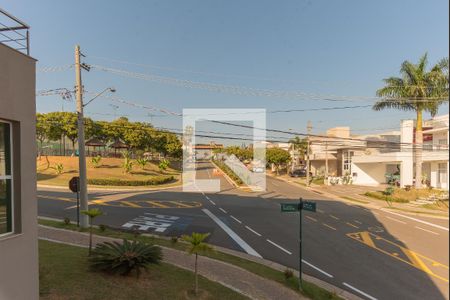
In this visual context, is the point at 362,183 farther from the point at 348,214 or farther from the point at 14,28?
the point at 14,28

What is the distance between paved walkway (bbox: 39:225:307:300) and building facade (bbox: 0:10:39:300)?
5540 millimetres

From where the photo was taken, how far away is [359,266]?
46.2 feet

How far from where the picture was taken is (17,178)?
6660 millimetres

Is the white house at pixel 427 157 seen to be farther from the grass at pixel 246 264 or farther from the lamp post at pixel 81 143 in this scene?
the lamp post at pixel 81 143

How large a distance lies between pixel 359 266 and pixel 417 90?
77.8 feet

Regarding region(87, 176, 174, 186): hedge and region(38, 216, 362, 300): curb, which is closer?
region(38, 216, 362, 300): curb

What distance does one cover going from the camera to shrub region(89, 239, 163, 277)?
959 cm

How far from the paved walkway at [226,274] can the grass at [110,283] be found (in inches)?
20.8

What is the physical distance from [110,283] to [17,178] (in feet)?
13.2

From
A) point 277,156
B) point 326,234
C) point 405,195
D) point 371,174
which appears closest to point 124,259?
point 326,234

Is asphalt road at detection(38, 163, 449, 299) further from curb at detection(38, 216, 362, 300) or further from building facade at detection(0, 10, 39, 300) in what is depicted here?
building facade at detection(0, 10, 39, 300)

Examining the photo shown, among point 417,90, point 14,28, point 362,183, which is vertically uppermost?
point 417,90

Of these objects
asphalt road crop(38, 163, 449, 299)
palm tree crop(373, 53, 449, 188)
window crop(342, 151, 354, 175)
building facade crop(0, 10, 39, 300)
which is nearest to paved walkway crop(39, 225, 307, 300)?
asphalt road crop(38, 163, 449, 299)

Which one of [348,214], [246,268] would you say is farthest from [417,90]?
[246,268]
